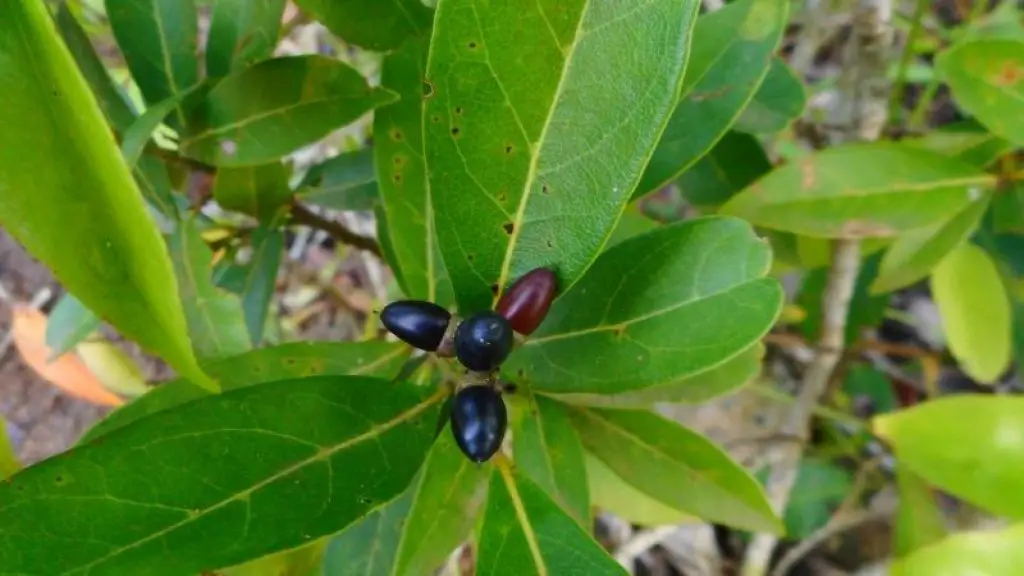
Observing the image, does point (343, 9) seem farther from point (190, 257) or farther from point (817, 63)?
point (817, 63)

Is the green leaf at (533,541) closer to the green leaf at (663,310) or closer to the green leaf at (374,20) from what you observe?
the green leaf at (663,310)

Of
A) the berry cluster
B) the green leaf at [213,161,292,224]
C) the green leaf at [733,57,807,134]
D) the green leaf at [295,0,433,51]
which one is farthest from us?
the green leaf at [733,57,807,134]

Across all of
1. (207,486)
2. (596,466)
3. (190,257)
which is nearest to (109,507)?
(207,486)

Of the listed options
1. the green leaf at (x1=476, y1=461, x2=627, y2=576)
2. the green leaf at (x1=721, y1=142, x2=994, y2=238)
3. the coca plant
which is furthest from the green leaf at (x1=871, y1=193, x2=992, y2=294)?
the green leaf at (x1=476, y1=461, x2=627, y2=576)

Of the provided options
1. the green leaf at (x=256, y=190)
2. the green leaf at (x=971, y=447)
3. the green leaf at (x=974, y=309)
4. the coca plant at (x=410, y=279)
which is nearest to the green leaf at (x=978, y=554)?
the green leaf at (x=971, y=447)

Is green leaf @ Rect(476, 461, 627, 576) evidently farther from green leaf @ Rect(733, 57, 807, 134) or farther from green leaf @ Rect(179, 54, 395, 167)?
green leaf @ Rect(733, 57, 807, 134)

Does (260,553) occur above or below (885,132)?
above
